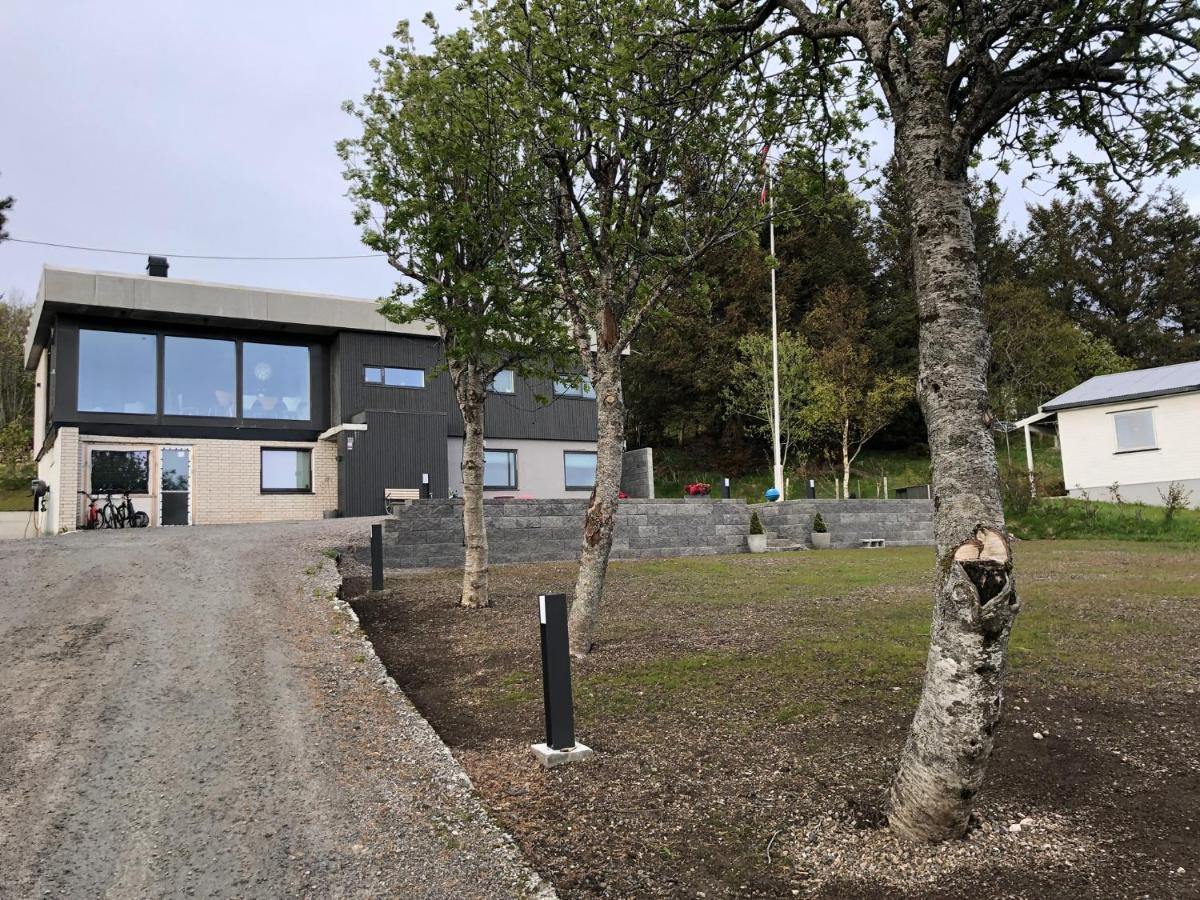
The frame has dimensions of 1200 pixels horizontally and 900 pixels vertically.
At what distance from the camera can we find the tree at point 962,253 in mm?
3074

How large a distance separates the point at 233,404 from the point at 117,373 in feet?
8.40

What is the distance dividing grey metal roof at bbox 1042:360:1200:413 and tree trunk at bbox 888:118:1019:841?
23.9m

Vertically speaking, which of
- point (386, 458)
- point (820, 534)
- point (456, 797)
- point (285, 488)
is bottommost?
point (456, 797)

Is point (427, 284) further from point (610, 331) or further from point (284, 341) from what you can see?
point (284, 341)

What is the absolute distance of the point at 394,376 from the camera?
70.2ft

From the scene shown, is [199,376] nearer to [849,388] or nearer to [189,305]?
[189,305]

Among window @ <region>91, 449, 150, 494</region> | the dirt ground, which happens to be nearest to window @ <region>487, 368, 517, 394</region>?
window @ <region>91, 449, 150, 494</region>

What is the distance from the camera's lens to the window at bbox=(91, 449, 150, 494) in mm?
17703

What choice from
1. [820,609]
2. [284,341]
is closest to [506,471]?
[284,341]

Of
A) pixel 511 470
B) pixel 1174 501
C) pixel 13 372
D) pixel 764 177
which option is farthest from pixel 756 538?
pixel 13 372

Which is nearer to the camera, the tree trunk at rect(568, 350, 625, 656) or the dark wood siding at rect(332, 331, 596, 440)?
the tree trunk at rect(568, 350, 625, 656)

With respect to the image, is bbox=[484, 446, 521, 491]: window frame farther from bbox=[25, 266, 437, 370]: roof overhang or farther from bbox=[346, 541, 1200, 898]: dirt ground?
bbox=[346, 541, 1200, 898]: dirt ground

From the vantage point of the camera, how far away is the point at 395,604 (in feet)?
31.9

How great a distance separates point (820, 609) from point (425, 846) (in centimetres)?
630
